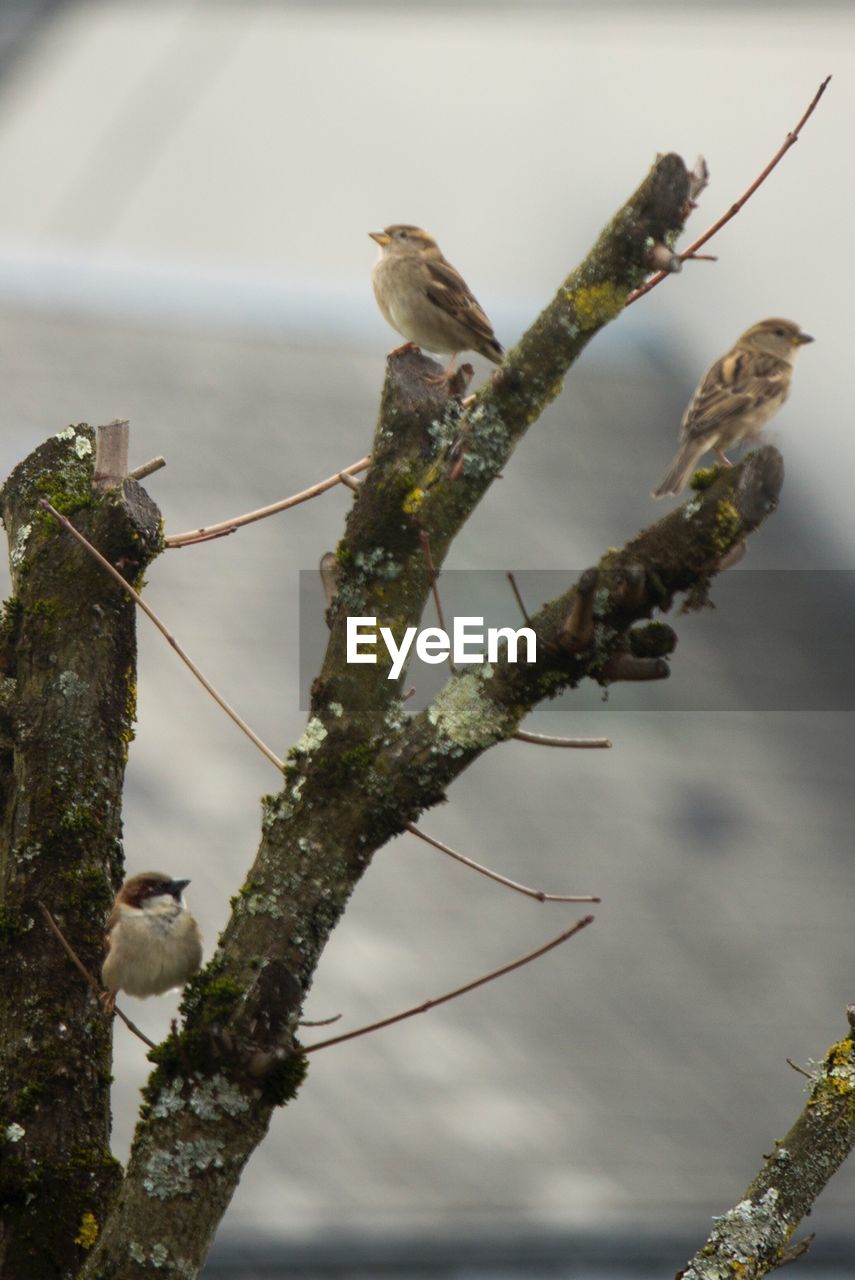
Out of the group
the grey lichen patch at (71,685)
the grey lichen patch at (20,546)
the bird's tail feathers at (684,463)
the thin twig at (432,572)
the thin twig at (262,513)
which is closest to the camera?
the thin twig at (432,572)

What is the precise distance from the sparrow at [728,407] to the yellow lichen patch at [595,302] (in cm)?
153

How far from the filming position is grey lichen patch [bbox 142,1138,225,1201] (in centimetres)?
279

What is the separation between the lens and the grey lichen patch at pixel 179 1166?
2787 mm

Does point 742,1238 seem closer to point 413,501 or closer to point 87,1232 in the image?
point 87,1232

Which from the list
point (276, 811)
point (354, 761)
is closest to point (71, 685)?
point (276, 811)

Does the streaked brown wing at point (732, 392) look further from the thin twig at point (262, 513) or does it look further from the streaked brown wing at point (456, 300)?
the thin twig at point (262, 513)

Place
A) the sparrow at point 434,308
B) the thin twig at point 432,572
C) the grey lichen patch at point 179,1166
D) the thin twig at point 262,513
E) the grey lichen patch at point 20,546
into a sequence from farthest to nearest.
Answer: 1. the sparrow at point 434,308
2. the grey lichen patch at point 20,546
3. the thin twig at point 262,513
4. the thin twig at point 432,572
5. the grey lichen patch at point 179,1166

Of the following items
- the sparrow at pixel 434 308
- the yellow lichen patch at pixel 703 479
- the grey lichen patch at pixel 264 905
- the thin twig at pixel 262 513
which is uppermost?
the sparrow at pixel 434 308

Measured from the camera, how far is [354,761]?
2.96m

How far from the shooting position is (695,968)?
7.75m

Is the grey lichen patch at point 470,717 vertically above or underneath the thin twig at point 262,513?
underneath

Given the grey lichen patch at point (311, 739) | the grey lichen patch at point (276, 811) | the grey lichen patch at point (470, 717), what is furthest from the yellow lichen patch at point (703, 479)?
the grey lichen patch at point (276, 811)

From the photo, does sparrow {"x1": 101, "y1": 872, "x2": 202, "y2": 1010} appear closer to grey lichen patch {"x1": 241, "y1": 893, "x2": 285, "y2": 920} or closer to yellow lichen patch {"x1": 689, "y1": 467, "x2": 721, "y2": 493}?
grey lichen patch {"x1": 241, "y1": 893, "x2": 285, "y2": 920}

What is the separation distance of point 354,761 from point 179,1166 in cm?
76
